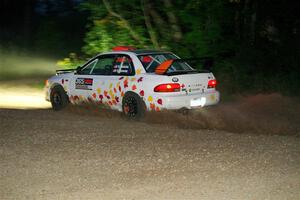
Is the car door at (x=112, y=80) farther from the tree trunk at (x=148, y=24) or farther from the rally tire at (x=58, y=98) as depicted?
the tree trunk at (x=148, y=24)

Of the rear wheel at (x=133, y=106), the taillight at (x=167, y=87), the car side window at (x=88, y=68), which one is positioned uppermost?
the car side window at (x=88, y=68)

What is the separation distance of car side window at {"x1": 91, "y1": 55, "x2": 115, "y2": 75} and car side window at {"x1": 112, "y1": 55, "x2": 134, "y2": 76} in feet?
0.49

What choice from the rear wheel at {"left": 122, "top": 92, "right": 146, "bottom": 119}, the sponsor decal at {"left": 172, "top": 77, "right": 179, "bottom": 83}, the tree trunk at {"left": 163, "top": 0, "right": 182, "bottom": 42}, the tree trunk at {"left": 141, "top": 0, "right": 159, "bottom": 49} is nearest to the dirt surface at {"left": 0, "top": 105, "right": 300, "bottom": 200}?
the rear wheel at {"left": 122, "top": 92, "right": 146, "bottom": 119}

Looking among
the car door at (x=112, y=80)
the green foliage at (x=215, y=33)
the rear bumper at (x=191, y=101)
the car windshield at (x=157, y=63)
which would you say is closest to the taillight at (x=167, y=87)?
the rear bumper at (x=191, y=101)

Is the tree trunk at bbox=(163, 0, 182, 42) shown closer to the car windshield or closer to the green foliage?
the green foliage

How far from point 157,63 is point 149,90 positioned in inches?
36.0

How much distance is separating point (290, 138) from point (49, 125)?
4.47m

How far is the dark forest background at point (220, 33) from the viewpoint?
17500 mm

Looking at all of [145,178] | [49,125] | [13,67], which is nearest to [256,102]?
[49,125]

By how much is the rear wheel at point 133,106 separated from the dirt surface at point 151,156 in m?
0.18

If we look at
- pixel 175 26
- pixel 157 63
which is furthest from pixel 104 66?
pixel 175 26

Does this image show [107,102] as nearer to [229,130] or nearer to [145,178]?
[229,130]

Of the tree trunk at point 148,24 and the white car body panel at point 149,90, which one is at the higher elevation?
the tree trunk at point 148,24

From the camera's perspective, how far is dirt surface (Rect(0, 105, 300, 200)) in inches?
273
